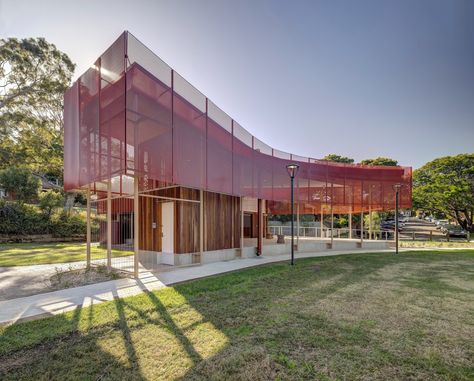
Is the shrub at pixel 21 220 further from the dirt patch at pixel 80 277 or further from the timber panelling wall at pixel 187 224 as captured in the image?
the timber panelling wall at pixel 187 224

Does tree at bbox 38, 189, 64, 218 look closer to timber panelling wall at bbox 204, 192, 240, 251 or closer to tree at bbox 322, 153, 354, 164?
timber panelling wall at bbox 204, 192, 240, 251

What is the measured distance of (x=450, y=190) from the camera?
93.7 ft

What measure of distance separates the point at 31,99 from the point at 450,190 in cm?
4000

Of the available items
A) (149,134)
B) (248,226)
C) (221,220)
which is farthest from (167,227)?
(248,226)

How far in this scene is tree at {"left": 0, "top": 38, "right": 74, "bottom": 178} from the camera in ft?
61.0

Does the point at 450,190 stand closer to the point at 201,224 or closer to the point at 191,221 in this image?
the point at 201,224

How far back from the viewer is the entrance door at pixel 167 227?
10273 millimetres

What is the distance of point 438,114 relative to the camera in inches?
664

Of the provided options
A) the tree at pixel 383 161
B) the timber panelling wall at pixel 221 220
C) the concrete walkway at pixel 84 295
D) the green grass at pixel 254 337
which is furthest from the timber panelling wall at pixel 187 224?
the tree at pixel 383 161

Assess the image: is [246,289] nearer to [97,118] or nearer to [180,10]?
[97,118]

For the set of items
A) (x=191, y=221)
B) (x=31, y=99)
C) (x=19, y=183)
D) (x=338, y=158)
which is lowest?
(x=191, y=221)

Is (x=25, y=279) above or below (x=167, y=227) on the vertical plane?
below

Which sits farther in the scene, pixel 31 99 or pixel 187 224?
pixel 31 99

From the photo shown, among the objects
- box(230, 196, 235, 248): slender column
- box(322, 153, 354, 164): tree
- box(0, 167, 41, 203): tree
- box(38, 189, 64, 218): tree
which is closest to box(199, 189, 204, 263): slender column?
box(230, 196, 235, 248): slender column
